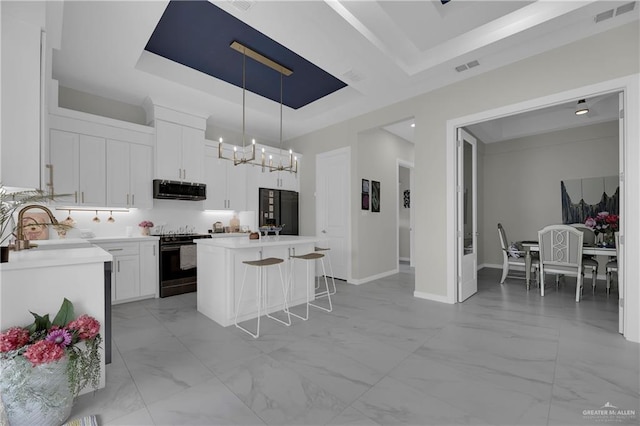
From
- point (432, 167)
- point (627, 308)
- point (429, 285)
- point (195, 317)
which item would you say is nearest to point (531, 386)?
point (627, 308)

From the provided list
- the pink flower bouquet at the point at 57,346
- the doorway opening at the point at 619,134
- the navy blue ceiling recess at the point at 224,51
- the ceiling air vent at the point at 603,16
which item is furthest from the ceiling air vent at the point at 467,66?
the pink flower bouquet at the point at 57,346

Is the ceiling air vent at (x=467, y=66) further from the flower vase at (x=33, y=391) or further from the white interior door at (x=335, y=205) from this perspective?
the flower vase at (x=33, y=391)

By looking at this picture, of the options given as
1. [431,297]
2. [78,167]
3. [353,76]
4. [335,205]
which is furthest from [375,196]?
[78,167]

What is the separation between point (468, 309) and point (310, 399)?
2.69 m

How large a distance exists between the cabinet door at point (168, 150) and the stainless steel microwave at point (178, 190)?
11 cm

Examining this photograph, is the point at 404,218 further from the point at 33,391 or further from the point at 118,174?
the point at 33,391

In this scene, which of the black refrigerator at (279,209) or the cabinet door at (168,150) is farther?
the black refrigerator at (279,209)

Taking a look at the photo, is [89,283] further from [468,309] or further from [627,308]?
Answer: [627,308]

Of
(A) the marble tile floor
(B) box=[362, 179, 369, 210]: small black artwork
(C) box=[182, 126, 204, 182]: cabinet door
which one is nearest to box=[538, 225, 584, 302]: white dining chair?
(A) the marble tile floor

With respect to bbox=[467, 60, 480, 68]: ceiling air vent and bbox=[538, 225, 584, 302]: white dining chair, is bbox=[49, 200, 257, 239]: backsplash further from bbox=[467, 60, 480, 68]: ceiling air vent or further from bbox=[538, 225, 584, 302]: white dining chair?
bbox=[538, 225, 584, 302]: white dining chair

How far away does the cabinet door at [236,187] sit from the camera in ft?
17.5

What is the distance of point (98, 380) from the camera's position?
189 cm

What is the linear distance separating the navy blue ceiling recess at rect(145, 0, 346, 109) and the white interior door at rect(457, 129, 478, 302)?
2.20 m

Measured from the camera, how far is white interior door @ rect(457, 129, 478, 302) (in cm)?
397
